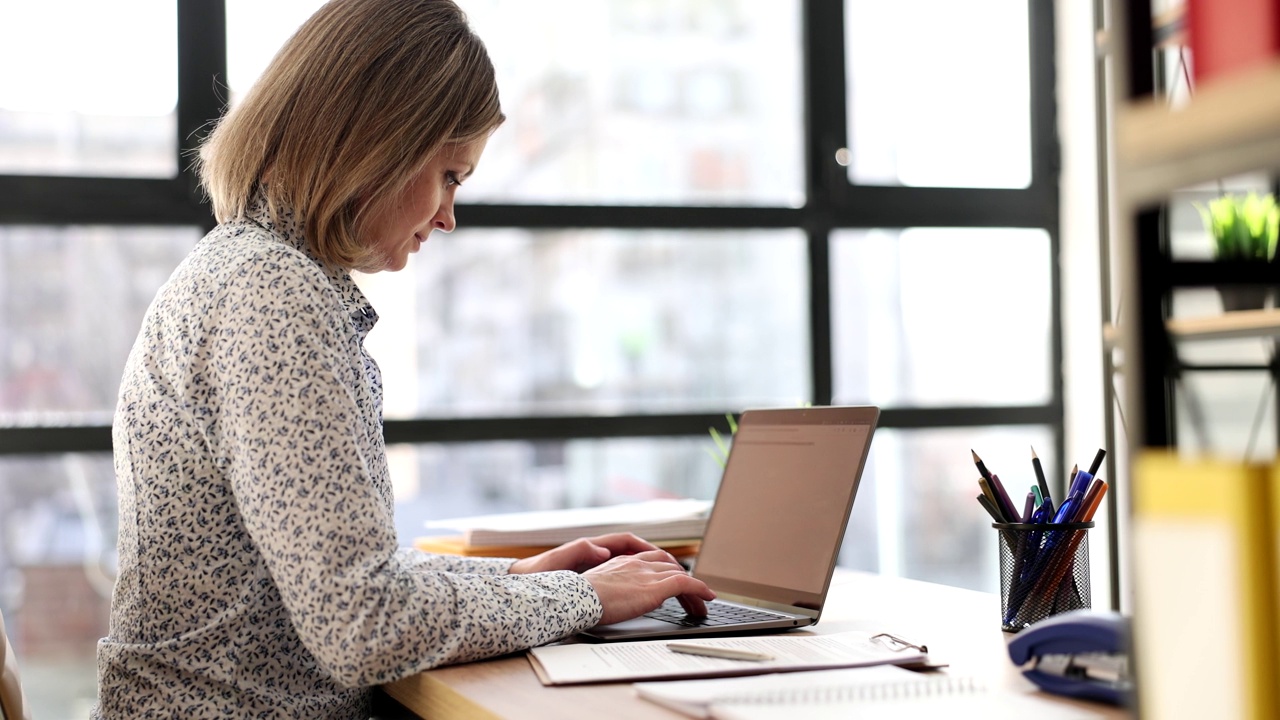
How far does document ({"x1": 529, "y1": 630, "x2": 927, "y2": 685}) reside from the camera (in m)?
1.03

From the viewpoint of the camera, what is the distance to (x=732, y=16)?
308 cm

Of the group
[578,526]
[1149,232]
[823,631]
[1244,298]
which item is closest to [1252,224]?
[1244,298]

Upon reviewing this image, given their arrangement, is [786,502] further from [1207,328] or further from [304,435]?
[1207,328]

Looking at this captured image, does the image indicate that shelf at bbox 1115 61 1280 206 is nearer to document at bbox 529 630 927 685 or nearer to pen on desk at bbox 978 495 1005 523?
document at bbox 529 630 927 685

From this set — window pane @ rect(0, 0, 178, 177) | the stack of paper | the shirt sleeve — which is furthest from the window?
the shirt sleeve

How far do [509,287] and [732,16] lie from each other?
0.91 m

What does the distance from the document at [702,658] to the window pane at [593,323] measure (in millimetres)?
1725

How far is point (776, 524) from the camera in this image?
1438mm

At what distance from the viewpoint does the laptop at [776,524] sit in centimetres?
129

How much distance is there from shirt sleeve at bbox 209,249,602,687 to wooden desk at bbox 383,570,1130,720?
43 mm

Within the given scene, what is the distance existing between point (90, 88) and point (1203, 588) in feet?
8.48

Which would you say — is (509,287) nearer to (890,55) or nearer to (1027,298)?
(890,55)

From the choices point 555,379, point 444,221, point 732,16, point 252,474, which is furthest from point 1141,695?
point 732,16

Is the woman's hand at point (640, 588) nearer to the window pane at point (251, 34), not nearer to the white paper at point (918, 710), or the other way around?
the white paper at point (918, 710)
